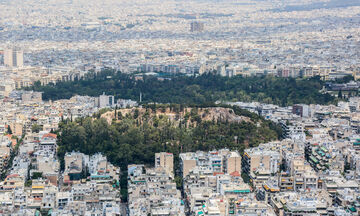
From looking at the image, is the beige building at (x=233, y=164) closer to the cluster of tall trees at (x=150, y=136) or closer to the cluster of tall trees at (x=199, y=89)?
the cluster of tall trees at (x=150, y=136)

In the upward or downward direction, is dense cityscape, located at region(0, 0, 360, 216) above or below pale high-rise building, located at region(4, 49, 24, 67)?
above

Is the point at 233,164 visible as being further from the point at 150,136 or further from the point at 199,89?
the point at 199,89

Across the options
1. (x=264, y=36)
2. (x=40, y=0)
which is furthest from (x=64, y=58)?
(x=40, y=0)

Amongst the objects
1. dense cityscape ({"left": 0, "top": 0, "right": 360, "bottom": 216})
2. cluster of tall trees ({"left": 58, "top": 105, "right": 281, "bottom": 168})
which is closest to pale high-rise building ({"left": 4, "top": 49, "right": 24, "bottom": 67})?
dense cityscape ({"left": 0, "top": 0, "right": 360, "bottom": 216})

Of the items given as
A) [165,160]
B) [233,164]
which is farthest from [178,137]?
[233,164]

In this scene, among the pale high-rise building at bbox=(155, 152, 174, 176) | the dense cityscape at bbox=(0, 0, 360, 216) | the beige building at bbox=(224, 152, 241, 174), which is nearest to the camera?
the dense cityscape at bbox=(0, 0, 360, 216)

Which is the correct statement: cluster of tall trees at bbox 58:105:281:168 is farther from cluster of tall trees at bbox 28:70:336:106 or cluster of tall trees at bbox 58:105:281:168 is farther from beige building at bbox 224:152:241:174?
cluster of tall trees at bbox 28:70:336:106

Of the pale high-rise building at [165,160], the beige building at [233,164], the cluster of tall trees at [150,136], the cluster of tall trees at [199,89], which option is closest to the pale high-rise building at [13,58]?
the cluster of tall trees at [199,89]
